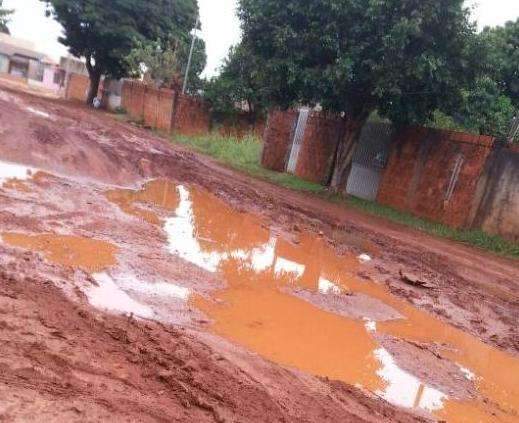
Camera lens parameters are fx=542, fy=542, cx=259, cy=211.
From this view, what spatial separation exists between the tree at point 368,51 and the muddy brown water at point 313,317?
597 cm

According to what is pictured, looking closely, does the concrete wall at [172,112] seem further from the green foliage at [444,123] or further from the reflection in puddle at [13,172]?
the reflection in puddle at [13,172]

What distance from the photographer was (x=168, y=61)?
29.6 m

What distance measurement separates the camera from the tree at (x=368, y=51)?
1246 cm

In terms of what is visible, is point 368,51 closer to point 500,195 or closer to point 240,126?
point 500,195

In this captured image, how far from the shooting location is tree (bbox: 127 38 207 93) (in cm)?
2861

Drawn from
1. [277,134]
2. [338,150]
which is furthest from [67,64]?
[338,150]

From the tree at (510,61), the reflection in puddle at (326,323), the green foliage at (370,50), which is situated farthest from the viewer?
the tree at (510,61)

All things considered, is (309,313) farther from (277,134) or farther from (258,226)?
(277,134)

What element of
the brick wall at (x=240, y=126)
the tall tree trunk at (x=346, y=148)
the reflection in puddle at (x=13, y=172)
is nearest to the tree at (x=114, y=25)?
the brick wall at (x=240, y=126)

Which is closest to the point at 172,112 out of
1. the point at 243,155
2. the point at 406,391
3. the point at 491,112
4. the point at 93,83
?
the point at 93,83

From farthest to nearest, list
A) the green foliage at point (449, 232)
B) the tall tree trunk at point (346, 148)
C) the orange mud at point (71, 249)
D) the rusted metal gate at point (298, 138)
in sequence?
1. the rusted metal gate at point (298, 138)
2. the tall tree trunk at point (346, 148)
3. the green foliage at point (449, 232)
4. the orange mud at point (71, 249)

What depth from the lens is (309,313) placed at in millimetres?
5727

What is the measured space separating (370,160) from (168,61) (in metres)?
16.8

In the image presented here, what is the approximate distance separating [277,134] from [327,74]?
293 inches
